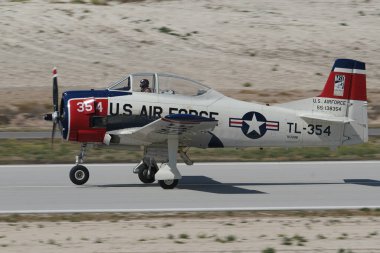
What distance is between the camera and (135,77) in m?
15.4

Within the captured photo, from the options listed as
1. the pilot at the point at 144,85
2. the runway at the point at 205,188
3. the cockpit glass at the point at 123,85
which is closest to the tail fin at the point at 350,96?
the runway at the point at 205,188

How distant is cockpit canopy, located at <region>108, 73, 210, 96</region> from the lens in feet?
50.6

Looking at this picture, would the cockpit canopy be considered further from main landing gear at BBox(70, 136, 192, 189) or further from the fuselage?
main landing gear at BBox(70, 136, 192, 189)

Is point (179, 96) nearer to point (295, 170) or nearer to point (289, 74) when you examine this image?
point (295, 170)

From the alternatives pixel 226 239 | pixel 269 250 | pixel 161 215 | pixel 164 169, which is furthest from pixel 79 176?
pixel 269 250

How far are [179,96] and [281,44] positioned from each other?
25582 millimetres

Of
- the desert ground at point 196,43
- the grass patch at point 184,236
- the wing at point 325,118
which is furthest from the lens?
the desert ground at point 196,43

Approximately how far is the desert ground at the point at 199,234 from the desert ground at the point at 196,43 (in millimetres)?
18349

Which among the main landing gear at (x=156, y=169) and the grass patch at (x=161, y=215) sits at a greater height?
the main landing gear at (x=156, y=169)

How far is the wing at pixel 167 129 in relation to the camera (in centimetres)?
1422

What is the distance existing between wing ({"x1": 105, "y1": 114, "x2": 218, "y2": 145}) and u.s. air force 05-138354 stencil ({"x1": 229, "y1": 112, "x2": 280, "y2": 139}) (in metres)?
0.86

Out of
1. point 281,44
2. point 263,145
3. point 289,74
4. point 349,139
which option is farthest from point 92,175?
point 281,44

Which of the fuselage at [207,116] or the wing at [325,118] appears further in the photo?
the wing at [325,118]

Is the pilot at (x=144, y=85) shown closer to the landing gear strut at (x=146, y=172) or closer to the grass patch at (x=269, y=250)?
the landing gear strut at (x=146, y=172)
